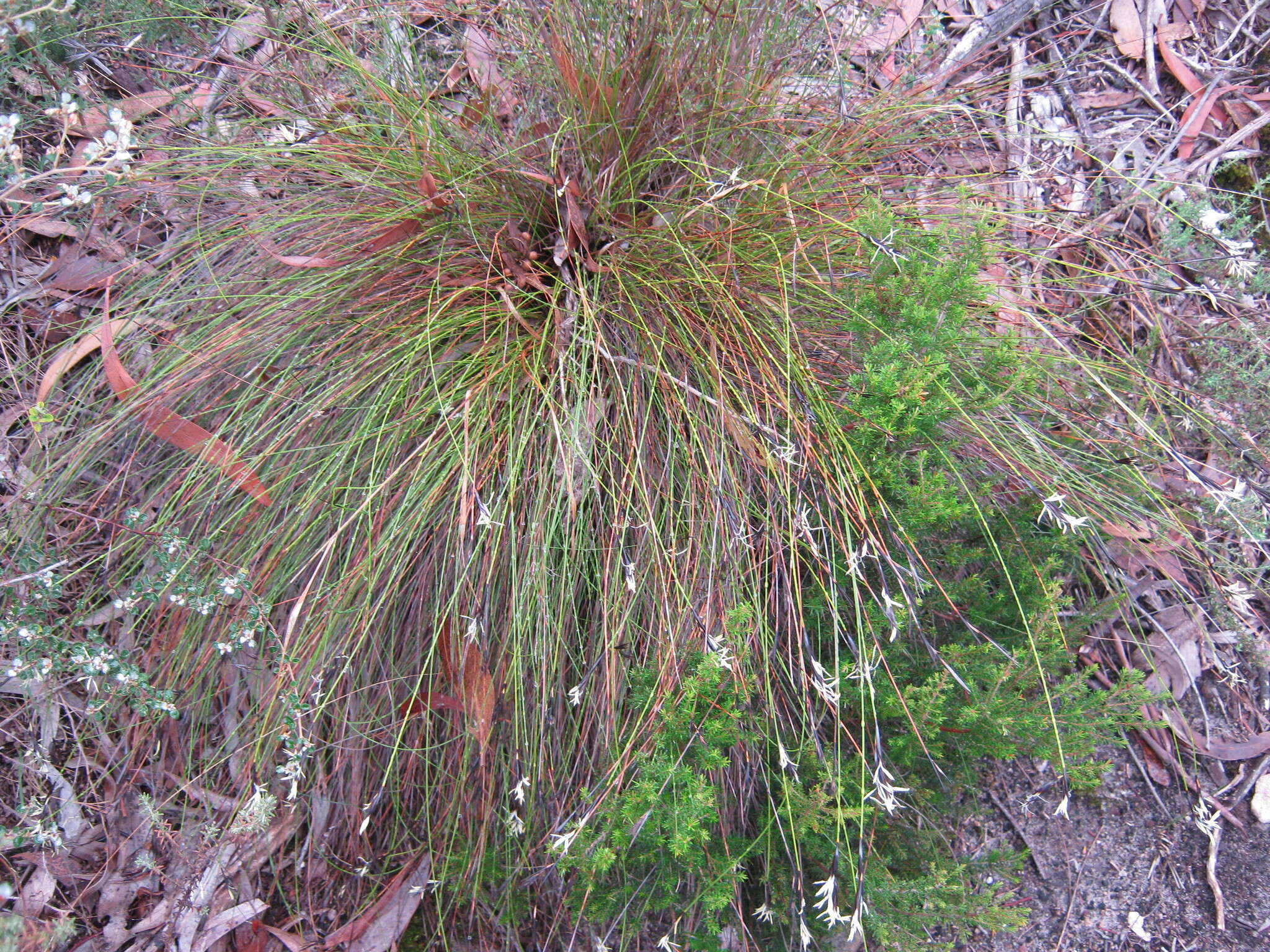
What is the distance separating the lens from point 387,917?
2078 mm

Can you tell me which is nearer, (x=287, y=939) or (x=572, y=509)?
(x=572, y=509)

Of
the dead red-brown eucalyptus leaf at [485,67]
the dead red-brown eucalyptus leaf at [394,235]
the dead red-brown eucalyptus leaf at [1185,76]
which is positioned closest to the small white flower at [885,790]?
the dead red-brown eucalyptus leaf at [394,235]

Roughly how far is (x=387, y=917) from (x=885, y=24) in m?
3.28

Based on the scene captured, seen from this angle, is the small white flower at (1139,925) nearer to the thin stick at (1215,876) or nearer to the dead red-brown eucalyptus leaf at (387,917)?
the thin stick at (1215,876)

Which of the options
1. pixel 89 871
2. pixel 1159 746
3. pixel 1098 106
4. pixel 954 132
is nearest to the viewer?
pixel 89 871

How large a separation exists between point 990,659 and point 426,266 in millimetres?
1779

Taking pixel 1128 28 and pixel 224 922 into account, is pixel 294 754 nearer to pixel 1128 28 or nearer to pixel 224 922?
pixel 224 922

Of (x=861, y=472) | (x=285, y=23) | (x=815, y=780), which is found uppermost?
(x=285, y=23)

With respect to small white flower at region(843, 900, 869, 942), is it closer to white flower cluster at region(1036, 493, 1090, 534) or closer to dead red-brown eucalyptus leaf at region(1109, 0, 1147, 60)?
white flower cluster at region(1036, 493, 1090, 534)

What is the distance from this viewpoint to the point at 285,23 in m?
2.23

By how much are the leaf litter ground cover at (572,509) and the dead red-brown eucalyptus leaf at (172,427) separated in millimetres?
18

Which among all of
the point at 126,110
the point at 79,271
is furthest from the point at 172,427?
the point at 126,110

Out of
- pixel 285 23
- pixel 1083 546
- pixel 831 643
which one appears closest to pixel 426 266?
pixel 285 23

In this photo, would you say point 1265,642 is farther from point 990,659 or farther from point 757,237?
point 757,237
